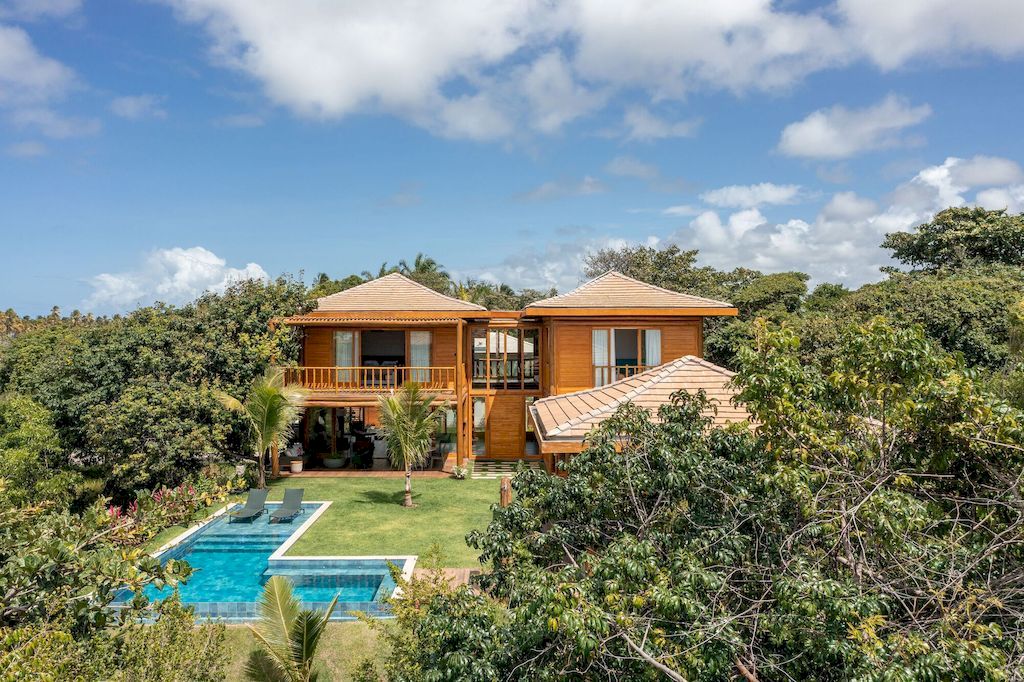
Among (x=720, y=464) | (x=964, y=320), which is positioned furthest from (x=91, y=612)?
(x=964, y=320)

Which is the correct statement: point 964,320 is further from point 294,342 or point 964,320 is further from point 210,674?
point 210,674

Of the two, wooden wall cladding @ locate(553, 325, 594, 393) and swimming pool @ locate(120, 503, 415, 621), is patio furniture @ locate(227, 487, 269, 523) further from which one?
wooden wall cladding @ locate(553, 325, 594, 393)

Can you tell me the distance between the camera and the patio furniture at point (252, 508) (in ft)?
50.9

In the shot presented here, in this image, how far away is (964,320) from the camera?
2419cm

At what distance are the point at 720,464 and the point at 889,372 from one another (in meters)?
1.76

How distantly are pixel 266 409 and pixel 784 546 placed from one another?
627 inches

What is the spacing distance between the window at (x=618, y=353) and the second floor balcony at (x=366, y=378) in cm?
541

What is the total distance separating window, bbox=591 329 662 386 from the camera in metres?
20.8

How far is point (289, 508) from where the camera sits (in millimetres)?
15539

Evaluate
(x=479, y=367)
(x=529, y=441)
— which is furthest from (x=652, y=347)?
(x=479, y=367)

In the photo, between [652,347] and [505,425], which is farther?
[505,425]

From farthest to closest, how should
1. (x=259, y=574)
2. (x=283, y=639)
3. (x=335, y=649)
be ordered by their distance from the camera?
1. (x=259, y=574)
2. (x=335, y=649)
3. (x=283, y=639)

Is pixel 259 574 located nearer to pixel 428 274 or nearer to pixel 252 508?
pixel 252 508

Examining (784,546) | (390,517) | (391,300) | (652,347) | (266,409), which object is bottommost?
(390,517)
